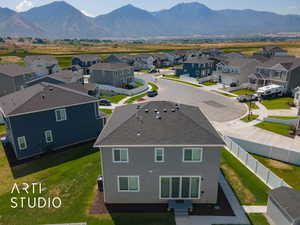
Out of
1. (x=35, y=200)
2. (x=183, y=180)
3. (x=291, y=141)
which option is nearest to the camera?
(x=183, y=180)

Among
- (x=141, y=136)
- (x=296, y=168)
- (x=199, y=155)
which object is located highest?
(x=141, y=136)

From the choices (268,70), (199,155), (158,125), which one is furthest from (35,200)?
(268,70)

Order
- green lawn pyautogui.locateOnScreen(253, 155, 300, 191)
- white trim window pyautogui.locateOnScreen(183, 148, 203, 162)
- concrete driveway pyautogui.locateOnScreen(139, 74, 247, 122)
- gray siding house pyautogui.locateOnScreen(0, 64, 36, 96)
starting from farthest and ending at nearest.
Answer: gray siding house pyautogui.locateOnScreen(0, 64, 36, 96)
concrete driveway pyautogui.locateOnScreen(139, 74, 247, 122)
green lawn pyautogui.locateOnScreen(253, 155, 300, 191)
white trim window pyautogui.locateOnScreen(183, 148, 203, 162)

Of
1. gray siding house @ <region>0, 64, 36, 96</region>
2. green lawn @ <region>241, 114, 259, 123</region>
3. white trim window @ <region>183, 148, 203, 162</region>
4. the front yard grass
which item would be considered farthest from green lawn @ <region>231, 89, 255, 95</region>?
gray siding house @ <region>0, 64, 36, 96</region>

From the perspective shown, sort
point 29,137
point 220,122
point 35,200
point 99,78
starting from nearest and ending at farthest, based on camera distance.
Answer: point 35,200, point 29,137, point 220,122, point 99,78

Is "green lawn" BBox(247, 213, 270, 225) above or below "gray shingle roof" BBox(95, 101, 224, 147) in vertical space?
below

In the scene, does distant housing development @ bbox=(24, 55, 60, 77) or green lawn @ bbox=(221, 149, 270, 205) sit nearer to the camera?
green lawn @ bbox=(221, 149, 270, 205)

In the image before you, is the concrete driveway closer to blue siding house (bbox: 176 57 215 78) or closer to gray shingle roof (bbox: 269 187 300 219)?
blue siding house (bbox: 176 57 215 78)

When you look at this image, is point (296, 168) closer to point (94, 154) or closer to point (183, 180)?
point (183, 180)
